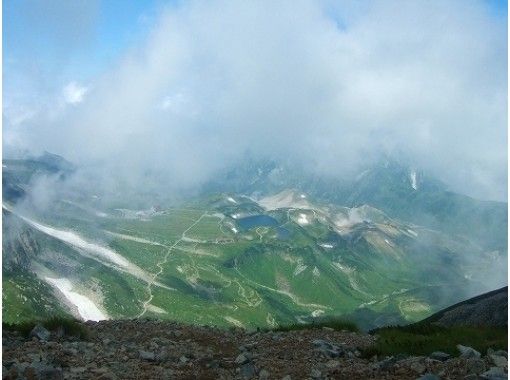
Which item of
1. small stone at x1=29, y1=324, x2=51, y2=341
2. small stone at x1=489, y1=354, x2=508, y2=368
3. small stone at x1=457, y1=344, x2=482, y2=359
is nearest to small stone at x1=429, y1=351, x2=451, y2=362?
small stone at x1=457, y1=344, x2=482, y2=359

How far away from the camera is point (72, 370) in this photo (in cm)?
1345

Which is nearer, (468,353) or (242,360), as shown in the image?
(468,353)

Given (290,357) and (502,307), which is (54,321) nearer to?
(290,357)

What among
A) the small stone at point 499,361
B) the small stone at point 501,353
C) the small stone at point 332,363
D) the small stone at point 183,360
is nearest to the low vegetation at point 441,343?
the small stone at point 501,353

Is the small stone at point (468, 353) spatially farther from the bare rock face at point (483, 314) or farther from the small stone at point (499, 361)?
the bare rock face at point (483, 314)

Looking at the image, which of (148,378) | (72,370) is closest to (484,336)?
(148,378)

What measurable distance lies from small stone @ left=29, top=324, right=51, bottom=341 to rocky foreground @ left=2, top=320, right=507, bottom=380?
35 mm

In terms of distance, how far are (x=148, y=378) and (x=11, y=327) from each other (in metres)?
9.55

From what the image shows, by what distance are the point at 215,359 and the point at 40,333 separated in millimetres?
Answer: 6868

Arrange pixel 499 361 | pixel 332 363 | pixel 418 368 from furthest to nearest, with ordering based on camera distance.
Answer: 1. pixel 332 363
2. pixel 499 361
3. pixel 418 368

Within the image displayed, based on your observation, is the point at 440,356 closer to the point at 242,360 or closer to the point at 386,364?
the point at 386,364

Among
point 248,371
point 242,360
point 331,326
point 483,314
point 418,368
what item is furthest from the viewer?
point 483,314

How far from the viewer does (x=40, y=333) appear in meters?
18.7

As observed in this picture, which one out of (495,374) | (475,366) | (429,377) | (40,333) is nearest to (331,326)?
(475,366)
